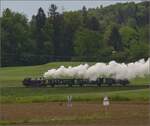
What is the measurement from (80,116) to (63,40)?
114111mm

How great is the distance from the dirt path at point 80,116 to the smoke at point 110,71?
31.5 meters

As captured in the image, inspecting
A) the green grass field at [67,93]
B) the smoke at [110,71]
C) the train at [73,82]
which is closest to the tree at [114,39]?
the green grass field at [67,93]

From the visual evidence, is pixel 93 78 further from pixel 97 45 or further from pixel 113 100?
pixel 97 45

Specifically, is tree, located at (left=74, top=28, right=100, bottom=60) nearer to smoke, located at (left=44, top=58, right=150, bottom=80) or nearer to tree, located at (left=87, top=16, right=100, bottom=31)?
tree, located at (left=87, top=16, right=100, bottom=31)

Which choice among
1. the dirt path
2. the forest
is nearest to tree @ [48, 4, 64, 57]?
the forest

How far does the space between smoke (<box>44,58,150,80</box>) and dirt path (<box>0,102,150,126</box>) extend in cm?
3153

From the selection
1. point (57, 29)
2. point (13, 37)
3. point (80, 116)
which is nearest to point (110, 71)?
point (80, 116)

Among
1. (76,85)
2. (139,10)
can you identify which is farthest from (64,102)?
(139,10)

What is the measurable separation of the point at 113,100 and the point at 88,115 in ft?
47.7

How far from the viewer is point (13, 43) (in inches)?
5217

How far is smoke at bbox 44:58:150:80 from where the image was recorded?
241 ft

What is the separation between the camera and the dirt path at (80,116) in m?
30.2

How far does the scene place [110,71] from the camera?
254 ft

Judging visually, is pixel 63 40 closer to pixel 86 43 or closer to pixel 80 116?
pixel 86 43
